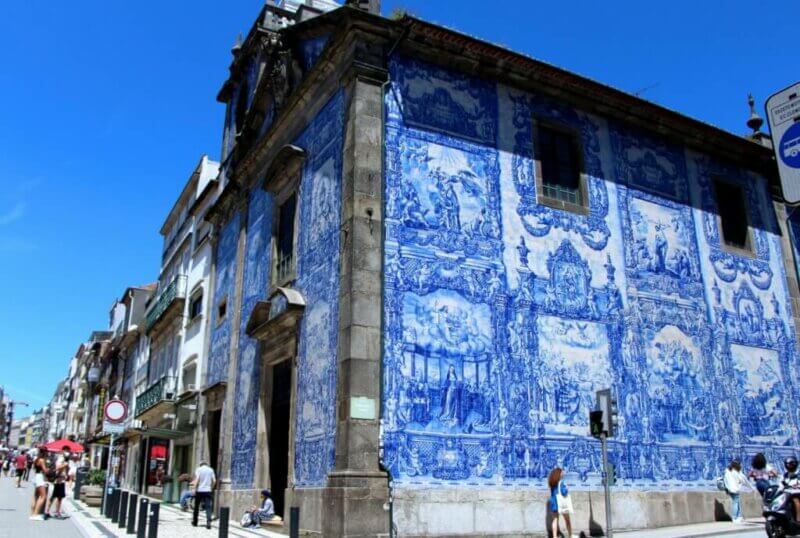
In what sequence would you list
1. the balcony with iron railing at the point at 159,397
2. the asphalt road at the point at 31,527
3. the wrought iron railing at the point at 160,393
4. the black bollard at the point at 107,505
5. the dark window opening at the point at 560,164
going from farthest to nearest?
the wrought iron railing at the point at 160,393 → the balcony with iron railing at the point at 159,397 → the black bollard at the point at 107,505 → the dark window opening at the point at 560,164 → the asphalt road at the point at 31,527

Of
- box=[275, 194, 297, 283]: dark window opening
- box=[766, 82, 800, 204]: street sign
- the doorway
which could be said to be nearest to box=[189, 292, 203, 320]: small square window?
box=[275, 194, 297, 283]: dark window opening

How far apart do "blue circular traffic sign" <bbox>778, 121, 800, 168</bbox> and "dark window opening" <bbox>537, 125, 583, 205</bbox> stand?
8.88 m

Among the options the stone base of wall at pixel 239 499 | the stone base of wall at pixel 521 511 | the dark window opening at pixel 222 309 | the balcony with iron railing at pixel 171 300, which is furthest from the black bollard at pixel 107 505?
the balcony with iron railing at pixel 171 300

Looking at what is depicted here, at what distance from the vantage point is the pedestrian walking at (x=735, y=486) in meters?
11.8

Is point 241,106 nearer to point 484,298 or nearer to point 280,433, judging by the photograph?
point 280,433

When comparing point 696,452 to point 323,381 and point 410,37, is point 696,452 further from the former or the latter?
point 410,37

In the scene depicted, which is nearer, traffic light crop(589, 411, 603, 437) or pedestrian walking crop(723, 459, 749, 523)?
traffic light crop(589, 411, 603, 437)

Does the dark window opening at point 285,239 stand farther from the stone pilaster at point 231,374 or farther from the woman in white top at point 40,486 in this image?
the woman in white top at point 40,486

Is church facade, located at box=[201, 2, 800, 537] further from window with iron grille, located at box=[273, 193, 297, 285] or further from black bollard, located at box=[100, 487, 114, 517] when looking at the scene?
black bollard, located at box=[100, 487, 114, 517]

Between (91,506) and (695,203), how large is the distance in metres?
16.0

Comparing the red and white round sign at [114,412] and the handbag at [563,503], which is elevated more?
the red and white round sign at [114,412]

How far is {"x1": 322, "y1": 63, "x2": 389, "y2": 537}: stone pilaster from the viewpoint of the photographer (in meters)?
8.97

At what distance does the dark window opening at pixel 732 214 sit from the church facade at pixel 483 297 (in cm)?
6

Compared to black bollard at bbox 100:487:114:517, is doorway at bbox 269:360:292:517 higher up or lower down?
higher up
